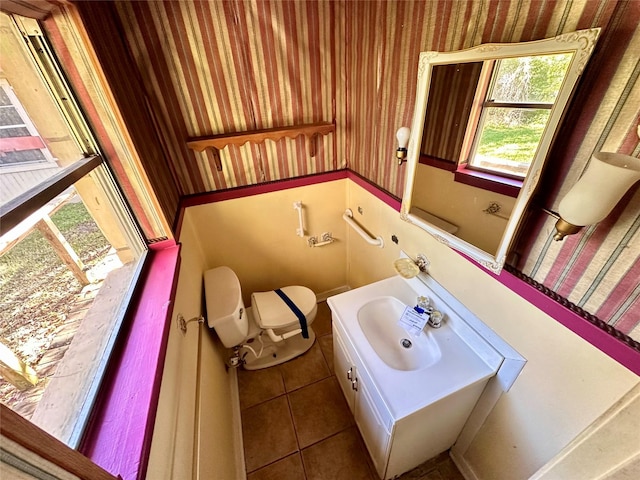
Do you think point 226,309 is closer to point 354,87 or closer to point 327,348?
point 327,348

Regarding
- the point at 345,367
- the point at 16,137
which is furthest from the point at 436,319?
the point at 16,137

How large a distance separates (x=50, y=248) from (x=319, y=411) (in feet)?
5.32

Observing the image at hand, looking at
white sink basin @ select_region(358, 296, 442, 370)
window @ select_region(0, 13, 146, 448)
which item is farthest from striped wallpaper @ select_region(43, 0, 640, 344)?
white sink basin @ select_region(358, 296, 442, 370)

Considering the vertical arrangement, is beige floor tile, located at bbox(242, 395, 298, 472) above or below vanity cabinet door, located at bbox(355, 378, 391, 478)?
below

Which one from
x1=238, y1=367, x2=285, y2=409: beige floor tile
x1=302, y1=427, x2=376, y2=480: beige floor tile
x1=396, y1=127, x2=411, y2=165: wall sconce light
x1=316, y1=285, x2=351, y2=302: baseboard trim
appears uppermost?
x1=396, y1=127, x2=411, y2=165: wall sconce light

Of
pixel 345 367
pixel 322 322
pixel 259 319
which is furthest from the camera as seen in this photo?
pixel 322 322

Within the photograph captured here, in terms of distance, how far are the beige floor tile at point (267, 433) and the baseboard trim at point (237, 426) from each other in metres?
0.03

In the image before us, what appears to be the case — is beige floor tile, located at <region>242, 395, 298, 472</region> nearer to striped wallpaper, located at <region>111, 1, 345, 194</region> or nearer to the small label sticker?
the small label sticker

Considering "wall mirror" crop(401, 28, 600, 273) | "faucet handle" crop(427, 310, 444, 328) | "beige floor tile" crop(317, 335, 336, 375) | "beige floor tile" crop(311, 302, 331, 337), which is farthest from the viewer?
"beige floor tile" crop(311, 302, 331, 337)

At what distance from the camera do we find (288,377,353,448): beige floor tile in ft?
5.25

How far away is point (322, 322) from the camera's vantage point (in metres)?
2.31

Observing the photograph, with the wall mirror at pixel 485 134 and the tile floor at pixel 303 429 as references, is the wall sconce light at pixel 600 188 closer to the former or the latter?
the wall mirror at pixel 485 134

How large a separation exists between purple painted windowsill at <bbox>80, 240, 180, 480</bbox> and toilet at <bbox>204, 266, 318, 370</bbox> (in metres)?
0.52

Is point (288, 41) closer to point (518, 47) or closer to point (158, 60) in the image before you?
point (158, 60)
